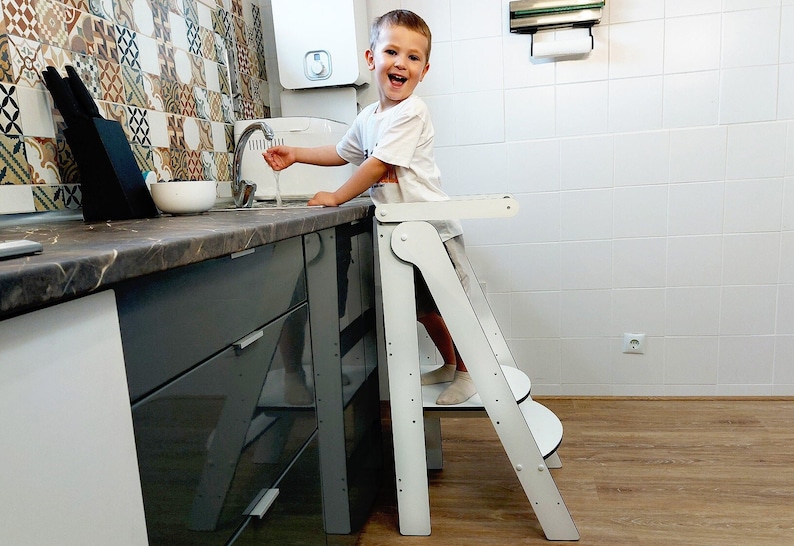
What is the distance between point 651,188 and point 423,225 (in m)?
1.21

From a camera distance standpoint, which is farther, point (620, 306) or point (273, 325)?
point (620, 306)

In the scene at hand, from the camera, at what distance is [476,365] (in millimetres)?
1392

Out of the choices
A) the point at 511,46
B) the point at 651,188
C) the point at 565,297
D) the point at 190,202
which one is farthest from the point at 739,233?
the point at 190,202

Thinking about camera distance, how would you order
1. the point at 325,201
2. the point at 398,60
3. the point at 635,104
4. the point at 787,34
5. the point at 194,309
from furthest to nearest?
1. the point at 635,104
2. the point at 787,34
3. the point at 398,60
4. the point at 325,201
5. the point at 194,309

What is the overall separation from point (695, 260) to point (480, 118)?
975 mm

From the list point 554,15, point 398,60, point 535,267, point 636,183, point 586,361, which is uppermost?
point 554,15

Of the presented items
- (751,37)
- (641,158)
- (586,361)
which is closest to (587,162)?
(641,158)

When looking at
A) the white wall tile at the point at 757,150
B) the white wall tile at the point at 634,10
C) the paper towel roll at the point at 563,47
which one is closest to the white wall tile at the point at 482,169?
the paper towel roll at the point at 563,47

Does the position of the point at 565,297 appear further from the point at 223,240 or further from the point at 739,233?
the point at 223,240

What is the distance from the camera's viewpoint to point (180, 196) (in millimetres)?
1239

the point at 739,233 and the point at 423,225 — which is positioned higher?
the point at 423,225

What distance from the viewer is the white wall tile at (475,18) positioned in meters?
2.11

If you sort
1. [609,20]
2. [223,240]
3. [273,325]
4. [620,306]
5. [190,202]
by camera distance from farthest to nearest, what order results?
[620,306], [609,20], [190,202], [273,325], [223,240]

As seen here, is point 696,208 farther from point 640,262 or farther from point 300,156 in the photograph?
point 300,156
